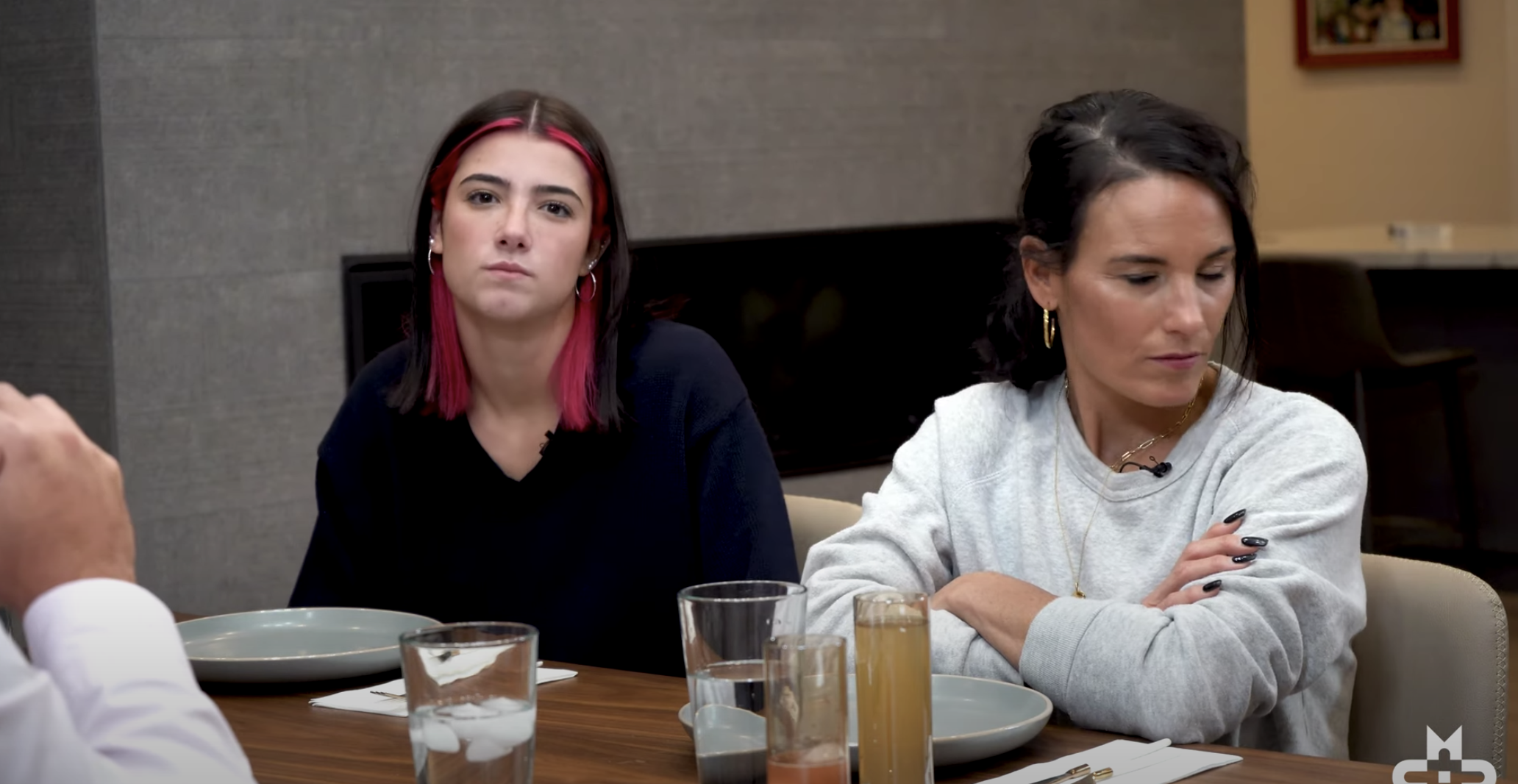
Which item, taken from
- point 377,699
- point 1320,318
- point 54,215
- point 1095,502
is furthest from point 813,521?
point 1320,318

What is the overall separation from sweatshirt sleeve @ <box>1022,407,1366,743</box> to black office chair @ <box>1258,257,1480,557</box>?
2842 mm

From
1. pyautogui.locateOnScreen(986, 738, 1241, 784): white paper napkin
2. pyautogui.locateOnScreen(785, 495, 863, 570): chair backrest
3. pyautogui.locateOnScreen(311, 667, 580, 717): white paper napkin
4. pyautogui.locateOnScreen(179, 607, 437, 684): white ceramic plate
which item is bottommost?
pyautogui.locateOnScreen(986, 738, 1241, 784): white paper napkin

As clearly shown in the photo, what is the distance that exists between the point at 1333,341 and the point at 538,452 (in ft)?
9.48

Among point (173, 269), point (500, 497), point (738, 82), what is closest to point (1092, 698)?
point (500, 497)

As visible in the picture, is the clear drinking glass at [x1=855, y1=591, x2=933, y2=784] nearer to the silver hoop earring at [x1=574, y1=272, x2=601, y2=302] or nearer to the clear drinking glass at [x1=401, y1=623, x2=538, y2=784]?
the clear drinking glass at [x1=401, y1=623, x2=538, y2=784]

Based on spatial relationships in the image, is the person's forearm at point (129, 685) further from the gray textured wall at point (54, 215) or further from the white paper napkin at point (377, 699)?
the gray textured wall at point (54, 215)

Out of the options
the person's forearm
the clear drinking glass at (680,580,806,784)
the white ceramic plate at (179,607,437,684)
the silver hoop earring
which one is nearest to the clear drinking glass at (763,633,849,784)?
Result: the clear drinking glass at (680,580,806,784)

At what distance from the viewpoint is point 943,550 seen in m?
1.79

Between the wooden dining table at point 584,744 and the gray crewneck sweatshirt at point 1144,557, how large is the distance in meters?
0.08

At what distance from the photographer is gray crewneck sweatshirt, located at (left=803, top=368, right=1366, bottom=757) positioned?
1.40 m

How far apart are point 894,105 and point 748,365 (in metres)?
0.81

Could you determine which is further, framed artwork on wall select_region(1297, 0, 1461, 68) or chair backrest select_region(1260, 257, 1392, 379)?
framed artwork on wall select_region(1297, 0, 1461, 68)

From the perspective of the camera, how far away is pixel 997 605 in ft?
4.99

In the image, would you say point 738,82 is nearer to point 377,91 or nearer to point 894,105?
point 894,105
